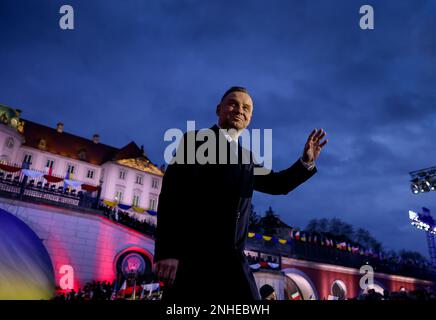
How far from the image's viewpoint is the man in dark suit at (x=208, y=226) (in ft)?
5.30

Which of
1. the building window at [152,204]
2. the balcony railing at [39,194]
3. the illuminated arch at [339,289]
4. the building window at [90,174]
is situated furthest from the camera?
the building window at [152,204]

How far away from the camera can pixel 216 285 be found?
161 cm

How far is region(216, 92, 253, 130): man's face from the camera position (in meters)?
2.19

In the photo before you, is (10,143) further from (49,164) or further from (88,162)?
(88,162)

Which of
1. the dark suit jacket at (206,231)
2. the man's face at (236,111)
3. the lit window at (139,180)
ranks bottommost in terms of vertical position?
the dark suit jacket at (206,231)

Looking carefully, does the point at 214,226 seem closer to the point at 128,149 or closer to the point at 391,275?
the point at 391,275

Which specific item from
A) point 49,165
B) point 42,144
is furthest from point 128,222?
point 42,144

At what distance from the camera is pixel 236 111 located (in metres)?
2.19

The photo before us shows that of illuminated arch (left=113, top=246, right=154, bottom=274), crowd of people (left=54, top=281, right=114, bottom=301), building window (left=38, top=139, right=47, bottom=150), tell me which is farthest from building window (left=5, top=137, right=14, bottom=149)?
crowd of people (left=54, top=281, right=114, bottom=301)

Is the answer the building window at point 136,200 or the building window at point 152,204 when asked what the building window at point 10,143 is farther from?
the building window at point 152,204

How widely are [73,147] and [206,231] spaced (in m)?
49.9

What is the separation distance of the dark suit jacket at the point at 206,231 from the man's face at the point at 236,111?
0.99 ft

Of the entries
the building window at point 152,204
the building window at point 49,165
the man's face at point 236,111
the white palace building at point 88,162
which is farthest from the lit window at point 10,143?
the man's face at point 236,111

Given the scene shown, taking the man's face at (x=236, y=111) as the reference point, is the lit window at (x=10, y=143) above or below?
above
